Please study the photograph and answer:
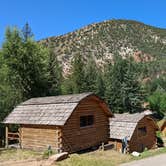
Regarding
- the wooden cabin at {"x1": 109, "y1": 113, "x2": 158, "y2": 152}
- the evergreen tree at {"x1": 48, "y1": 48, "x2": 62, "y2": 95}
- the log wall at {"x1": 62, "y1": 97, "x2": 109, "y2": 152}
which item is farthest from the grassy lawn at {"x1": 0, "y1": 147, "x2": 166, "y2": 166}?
the evergreen tree at {"x1": 48, "y1": 48, "x2": 62, "y2": 95}

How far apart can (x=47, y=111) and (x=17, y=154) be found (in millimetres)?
4029

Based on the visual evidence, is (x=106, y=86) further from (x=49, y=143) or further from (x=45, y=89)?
(x=49, y=143)

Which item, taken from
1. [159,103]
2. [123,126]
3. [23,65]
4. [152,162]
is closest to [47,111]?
[123,126]

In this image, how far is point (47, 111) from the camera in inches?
1005

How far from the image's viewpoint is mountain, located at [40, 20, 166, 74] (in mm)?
125438

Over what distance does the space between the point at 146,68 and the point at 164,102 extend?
2103 inches

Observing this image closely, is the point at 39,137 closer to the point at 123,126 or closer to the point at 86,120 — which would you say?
the point at 86,120

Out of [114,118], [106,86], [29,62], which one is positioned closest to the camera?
[114,118]

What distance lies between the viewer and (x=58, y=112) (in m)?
24.6

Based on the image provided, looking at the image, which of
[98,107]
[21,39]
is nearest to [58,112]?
[98,107]

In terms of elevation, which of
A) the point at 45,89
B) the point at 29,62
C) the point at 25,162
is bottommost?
the point at 25,162

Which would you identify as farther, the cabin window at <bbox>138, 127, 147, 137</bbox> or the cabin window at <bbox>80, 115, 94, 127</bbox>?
the cabin window at <bbox>138, 127, 147, 137</bbox>

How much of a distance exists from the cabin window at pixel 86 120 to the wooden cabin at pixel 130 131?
313 centimetres

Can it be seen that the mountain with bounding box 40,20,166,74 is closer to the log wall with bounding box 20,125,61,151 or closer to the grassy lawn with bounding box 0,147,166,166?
the log wall with bounding box 20,125,61,151
